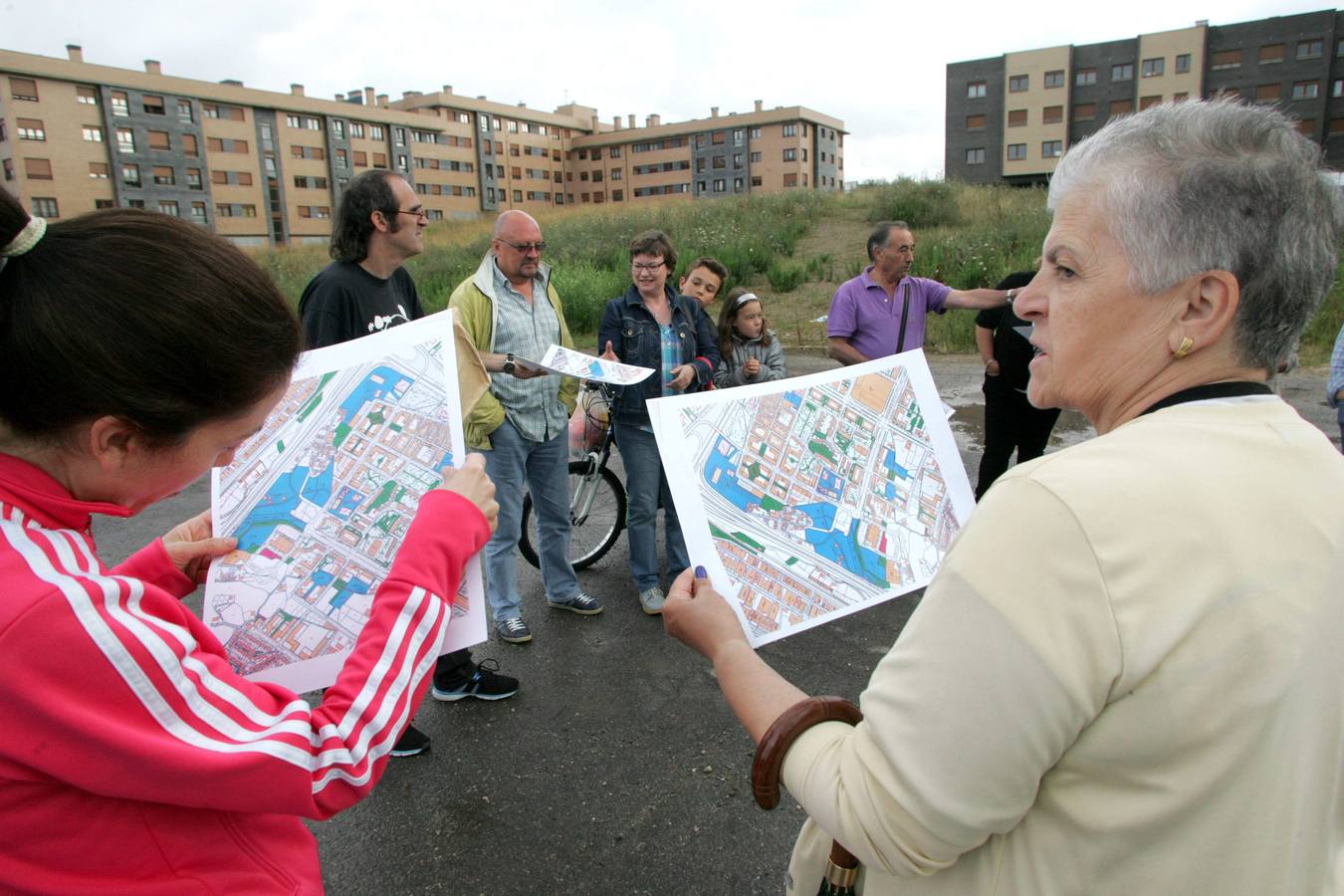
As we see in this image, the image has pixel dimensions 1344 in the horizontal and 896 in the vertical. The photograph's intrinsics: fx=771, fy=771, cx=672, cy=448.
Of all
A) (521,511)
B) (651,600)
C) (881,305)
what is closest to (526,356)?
(521,511)

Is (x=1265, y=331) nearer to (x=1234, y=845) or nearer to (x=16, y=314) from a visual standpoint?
(x=1234, y=845)

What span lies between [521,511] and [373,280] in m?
1.45

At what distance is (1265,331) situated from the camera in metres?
0.98

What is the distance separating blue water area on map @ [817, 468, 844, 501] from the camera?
193cm

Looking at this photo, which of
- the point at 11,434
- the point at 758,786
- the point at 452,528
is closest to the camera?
the point at 11,434

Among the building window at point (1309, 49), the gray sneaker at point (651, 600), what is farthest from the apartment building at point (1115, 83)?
the gray sneaker at point (651, 600)

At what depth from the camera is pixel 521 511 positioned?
417 centimetres

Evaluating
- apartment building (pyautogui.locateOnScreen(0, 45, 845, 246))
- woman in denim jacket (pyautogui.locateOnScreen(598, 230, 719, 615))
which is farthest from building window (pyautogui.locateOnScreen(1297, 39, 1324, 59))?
woman in denim jacket (pyautogui.locateOnScreen(598, 230, 719, 615))

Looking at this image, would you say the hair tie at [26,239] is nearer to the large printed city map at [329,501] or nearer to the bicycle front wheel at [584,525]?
the large printed city map at [329,501]

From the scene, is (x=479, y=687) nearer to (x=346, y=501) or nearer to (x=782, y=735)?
(x=346, y=501)

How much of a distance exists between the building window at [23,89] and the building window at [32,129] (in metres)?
1.34

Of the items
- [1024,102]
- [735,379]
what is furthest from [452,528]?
[1024,102]

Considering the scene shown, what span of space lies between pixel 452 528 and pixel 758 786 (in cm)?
67

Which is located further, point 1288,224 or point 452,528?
point 452,528
